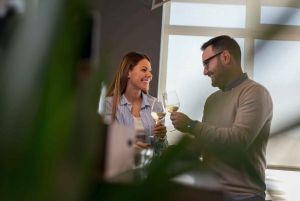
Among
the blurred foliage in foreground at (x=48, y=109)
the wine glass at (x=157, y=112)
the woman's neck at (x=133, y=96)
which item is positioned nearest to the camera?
the blurred foliage in foreground at (x=48, y=109)

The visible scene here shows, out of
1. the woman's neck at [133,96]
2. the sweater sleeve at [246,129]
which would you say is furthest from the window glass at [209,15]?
the woman's neck at [133,96]

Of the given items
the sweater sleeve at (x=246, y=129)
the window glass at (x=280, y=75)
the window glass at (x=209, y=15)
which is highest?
the window glass at (x=209, y=15)

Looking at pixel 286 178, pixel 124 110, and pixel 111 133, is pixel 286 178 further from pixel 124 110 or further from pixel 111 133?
pixel 124 110

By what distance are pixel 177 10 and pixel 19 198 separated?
0.19 metres

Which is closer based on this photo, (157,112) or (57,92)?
(57,92)

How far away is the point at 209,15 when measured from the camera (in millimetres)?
184

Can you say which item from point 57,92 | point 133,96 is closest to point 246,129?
point 57,92

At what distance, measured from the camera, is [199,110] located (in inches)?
3.3

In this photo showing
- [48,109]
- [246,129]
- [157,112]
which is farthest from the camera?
[157,112]

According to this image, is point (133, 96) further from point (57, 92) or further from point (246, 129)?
point (57, 92)

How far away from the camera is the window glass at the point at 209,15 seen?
128mm

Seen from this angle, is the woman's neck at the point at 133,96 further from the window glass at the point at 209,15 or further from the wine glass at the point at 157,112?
the window glass at the point at 209,15

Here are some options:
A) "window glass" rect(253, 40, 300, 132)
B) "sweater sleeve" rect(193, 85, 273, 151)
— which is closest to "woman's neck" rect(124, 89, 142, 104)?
"sweater sleeve" rect(193, 85, 273, 151)

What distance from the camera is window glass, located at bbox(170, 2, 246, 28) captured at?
0.13 m
